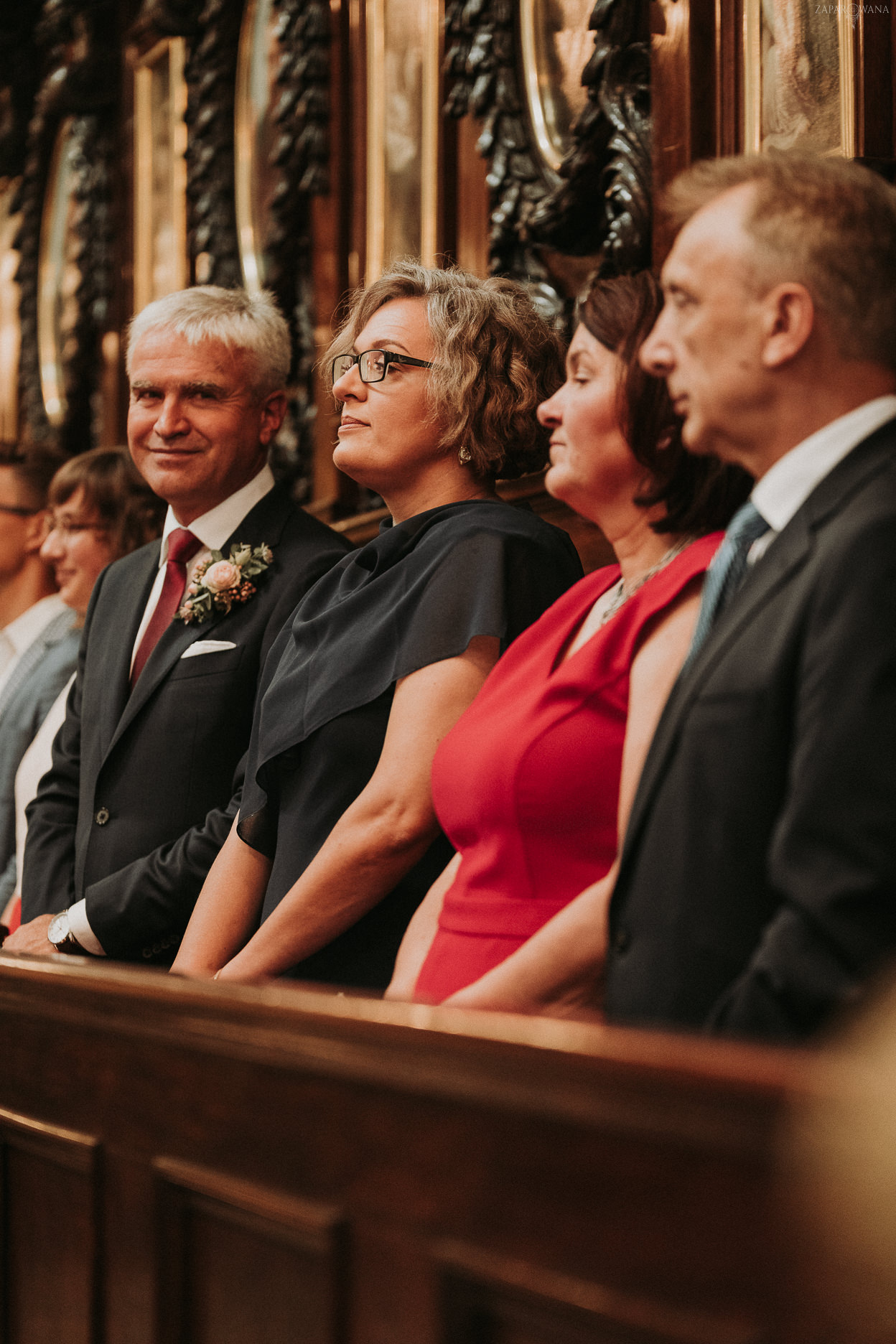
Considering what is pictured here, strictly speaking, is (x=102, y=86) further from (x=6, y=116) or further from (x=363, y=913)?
(x=363, y=913)

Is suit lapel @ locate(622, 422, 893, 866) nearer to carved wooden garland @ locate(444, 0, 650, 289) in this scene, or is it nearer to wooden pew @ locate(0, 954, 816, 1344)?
wooden pew @ locate(0, 954, 816, 1344)

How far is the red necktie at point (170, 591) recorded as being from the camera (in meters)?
3.09

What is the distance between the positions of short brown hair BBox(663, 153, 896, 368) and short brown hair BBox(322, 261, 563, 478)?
1.02m

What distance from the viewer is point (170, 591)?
10.3ft

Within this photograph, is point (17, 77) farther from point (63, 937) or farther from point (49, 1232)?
point (49, 1232)

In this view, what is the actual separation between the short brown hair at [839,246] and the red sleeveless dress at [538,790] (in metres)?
0.40

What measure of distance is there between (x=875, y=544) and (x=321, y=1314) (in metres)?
0.89

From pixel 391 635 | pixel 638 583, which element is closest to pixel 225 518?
pixel 391 635

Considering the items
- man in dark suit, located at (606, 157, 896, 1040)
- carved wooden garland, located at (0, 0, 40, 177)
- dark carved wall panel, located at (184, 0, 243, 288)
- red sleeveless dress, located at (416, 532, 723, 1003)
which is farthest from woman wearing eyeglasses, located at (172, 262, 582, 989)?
carved wooden garland, located at (0, 0, 40, 177)

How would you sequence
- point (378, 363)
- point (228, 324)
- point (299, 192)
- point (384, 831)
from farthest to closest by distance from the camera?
point (299, 192) < point (228, 324) < point (378, 363) < point (384, 831)

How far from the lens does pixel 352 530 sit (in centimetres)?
408

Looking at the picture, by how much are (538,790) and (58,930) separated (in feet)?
4.46

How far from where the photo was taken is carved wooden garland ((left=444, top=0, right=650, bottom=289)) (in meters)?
2.97

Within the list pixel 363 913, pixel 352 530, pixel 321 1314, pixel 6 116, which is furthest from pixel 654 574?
→ pixel 6 116
